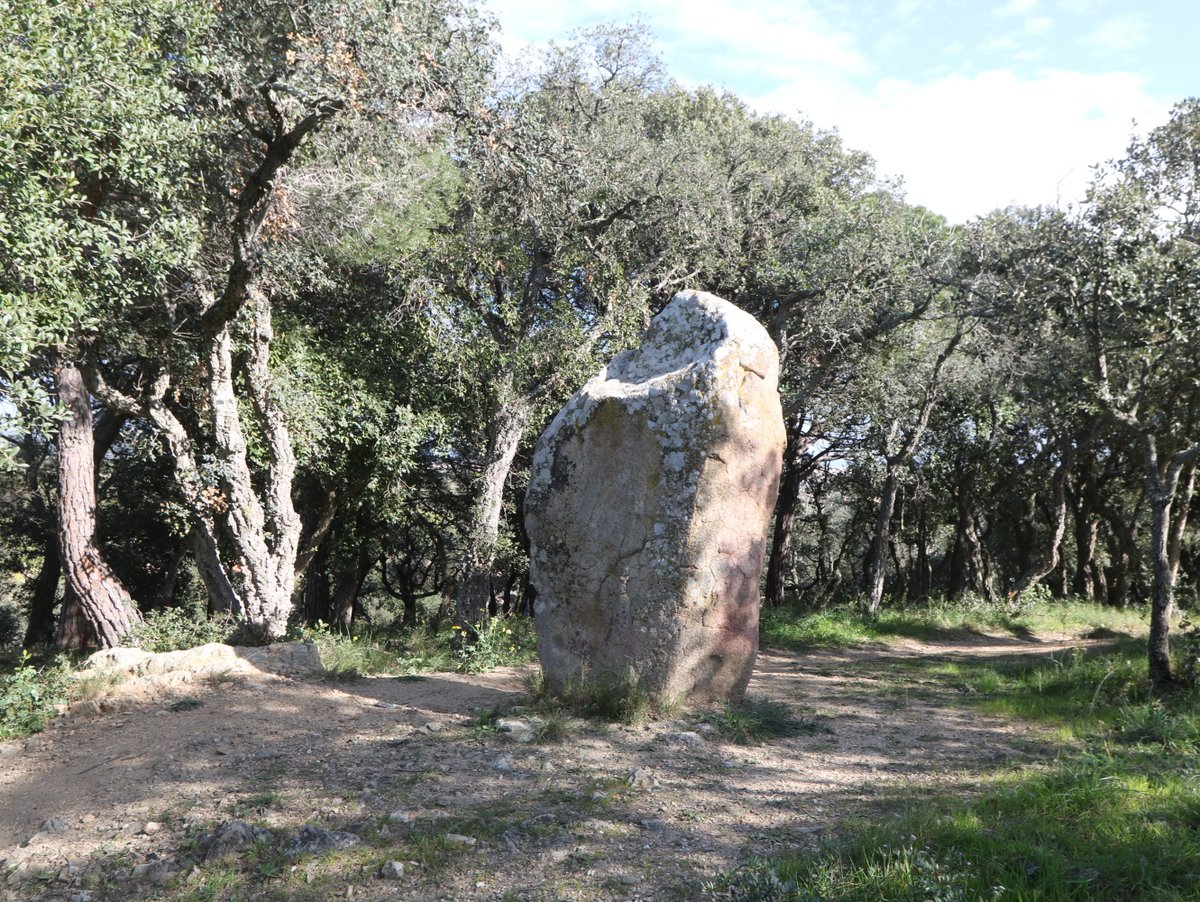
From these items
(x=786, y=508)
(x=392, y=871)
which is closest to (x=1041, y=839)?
(x=392, y=871)

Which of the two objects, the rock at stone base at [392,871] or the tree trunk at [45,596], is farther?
the tree trunk at [45,596]

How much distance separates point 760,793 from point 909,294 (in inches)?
431

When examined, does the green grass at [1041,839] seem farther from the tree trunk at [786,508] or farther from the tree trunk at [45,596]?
the tree trunk at [45,596]

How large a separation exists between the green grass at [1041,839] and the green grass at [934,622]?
7640mm

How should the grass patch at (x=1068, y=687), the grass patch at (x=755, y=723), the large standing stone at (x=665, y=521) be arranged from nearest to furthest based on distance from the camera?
the grass patch at (x=755, y=723) < the large standing stone at (x=665, y=521) < the grass patch at (x=1068, y=687)

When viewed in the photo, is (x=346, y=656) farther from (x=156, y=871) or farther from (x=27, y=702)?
(x=156, y=871)

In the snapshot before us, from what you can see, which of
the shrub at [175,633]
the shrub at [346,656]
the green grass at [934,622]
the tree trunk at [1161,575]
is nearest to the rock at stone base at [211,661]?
the shrub at [346,656]

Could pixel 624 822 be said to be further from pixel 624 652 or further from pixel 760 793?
pixel 624 652

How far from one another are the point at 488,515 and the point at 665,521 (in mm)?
6175

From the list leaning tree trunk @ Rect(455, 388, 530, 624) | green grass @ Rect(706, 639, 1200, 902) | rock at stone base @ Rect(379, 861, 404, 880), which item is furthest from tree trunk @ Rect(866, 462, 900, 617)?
rock at stone base @ Rect(379, 861, 404, 880)

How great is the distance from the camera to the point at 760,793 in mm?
5445

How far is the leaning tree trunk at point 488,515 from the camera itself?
1267 cm

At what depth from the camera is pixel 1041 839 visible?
4.20 m

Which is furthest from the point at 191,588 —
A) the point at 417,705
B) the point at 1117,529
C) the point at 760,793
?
the point at 1117,529
